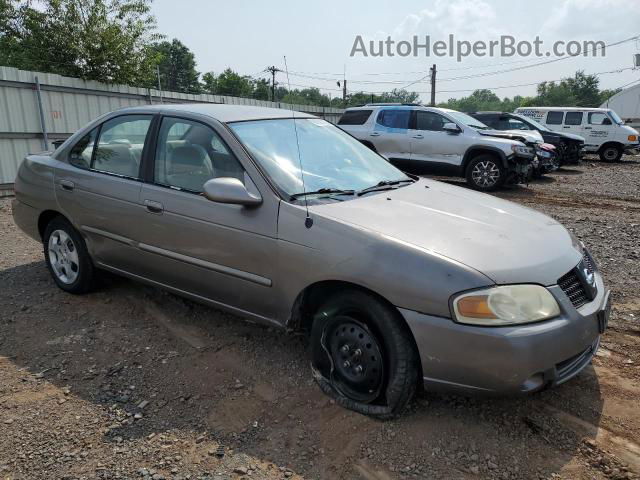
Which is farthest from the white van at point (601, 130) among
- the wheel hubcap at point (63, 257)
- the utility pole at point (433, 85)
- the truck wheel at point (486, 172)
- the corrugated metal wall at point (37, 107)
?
the utility pole at point (433, 85)

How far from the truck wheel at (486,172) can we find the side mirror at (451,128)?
2.41 feet

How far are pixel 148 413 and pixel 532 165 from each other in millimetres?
10336

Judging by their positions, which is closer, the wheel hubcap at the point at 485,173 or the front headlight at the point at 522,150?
the front headlight at the point at 522,150

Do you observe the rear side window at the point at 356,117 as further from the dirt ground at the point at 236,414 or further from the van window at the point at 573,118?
the van window at the point at 573,118

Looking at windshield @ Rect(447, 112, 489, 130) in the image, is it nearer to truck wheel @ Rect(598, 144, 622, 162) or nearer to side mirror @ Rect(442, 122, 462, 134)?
side mirror @ Rect(442, 122, 462, 134)

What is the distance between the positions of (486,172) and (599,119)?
10.6 m

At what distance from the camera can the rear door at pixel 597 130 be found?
1830 centimetres

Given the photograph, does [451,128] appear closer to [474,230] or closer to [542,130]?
[542,130]

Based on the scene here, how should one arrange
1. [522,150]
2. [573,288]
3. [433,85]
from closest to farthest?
1. [573,288]
2. [522,150]
3. [433,85]

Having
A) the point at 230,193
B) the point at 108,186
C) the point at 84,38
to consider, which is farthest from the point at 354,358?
the point at 84,38

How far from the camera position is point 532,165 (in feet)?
36.4

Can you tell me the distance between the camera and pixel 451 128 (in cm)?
1093

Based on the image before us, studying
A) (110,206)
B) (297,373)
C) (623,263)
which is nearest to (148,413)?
(297,373)

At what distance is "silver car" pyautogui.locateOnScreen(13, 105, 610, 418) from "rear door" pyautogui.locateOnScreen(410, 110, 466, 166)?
740cm
